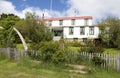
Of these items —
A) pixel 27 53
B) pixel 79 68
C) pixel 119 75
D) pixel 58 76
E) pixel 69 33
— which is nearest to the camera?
pixel 58 76

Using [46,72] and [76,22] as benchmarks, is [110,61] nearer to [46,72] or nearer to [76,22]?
[46,72]

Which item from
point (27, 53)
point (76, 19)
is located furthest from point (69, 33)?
point (27, 53)

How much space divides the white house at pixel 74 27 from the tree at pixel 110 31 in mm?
11447

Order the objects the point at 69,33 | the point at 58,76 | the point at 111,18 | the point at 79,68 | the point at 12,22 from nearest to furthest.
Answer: the point at 58,76 → the point at 79,68 → the point at 111,18 → the point at 12,22 → the point at 69,33

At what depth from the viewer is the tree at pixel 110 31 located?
47.8 m

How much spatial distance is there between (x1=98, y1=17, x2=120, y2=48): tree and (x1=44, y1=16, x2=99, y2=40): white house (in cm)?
1145

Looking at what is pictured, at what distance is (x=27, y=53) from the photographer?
61.0 ft

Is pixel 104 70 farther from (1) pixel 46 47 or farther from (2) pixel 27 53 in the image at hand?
(2) pixel 27 53


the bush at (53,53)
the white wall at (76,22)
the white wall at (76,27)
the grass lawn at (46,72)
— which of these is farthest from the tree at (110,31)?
the grass lawn at (46,72)

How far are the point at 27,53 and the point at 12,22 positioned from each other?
42357 millimetres

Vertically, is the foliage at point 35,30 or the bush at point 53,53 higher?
the foliage at point 35,30

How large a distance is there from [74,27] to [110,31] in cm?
1911

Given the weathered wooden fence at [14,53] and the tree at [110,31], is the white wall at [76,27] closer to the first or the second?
the tree at [110,31]

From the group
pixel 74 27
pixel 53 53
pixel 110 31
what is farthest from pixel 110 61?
pixel 74 27
